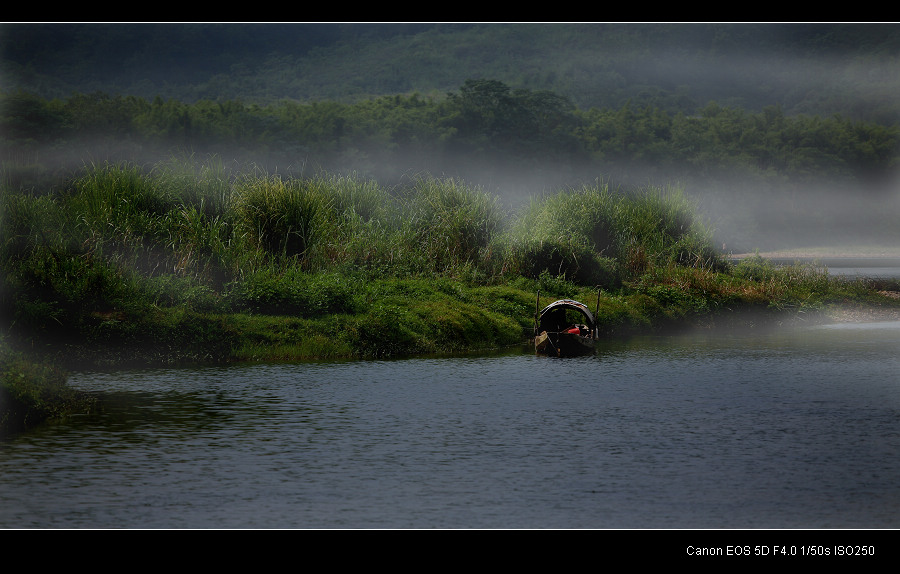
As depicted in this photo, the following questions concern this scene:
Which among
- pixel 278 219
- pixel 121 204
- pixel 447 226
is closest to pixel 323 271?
pixel 278 219

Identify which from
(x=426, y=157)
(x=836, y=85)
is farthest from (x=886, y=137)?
(x=426, y=157)

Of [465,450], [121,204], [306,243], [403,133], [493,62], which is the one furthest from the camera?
[493,62]

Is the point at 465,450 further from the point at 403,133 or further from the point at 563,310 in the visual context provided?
the point at 403,133

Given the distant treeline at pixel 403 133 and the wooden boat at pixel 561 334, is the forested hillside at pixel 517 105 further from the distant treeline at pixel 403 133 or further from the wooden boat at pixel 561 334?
the wooden boat at pixel 561 334

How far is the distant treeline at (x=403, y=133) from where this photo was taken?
223 feet

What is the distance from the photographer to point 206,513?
34.8 feet

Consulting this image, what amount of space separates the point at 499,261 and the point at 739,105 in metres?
83.3

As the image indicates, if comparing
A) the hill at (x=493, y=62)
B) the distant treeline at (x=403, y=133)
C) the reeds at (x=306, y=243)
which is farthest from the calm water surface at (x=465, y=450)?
the hill at (x=493, y=62)

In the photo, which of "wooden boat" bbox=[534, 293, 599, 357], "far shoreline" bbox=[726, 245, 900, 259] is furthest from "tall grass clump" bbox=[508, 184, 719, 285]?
"far shoreline" bbox=[726, 245, 900, 259]

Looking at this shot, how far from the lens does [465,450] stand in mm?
13422

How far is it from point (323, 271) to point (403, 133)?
4640cm

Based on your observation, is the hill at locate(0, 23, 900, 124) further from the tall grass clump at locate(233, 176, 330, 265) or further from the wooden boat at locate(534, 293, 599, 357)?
the wooden boat at locate(534, 293, 599, 357)

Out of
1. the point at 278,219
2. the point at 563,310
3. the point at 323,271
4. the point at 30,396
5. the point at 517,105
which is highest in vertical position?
the point at 517,105

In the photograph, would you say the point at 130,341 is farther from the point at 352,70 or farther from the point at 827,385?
the point at 352,70
